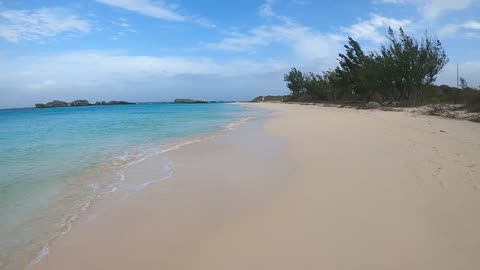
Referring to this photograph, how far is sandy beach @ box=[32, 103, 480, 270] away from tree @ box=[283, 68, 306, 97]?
240 ft

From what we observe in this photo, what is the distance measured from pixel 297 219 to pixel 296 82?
255 feet

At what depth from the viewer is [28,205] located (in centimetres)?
514

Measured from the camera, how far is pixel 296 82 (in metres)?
79.3

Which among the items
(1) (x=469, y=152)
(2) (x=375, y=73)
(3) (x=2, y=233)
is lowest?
(3) (x=2, y=233)

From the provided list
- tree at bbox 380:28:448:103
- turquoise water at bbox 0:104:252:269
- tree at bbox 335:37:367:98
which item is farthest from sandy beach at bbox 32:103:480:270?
tree at bbox 335:37:367:98

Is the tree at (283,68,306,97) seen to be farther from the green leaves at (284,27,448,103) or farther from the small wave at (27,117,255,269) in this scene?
the small wave at (27,117,255,269)

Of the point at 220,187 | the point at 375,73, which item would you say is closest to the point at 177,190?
the point at 220,187

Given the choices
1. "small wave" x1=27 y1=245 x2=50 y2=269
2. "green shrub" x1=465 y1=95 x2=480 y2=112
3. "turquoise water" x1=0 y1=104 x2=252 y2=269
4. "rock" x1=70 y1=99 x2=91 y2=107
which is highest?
"rock" x1=70 y1=99 x2=91 y2=107

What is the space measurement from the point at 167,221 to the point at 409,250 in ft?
8.95

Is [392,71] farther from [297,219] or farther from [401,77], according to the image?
[297,219]

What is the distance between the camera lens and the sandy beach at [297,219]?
302cm

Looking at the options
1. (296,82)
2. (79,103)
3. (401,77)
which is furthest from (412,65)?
(79,103)

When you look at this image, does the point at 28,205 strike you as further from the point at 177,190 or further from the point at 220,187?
the point at 220,187

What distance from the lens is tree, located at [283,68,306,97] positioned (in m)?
78.5
